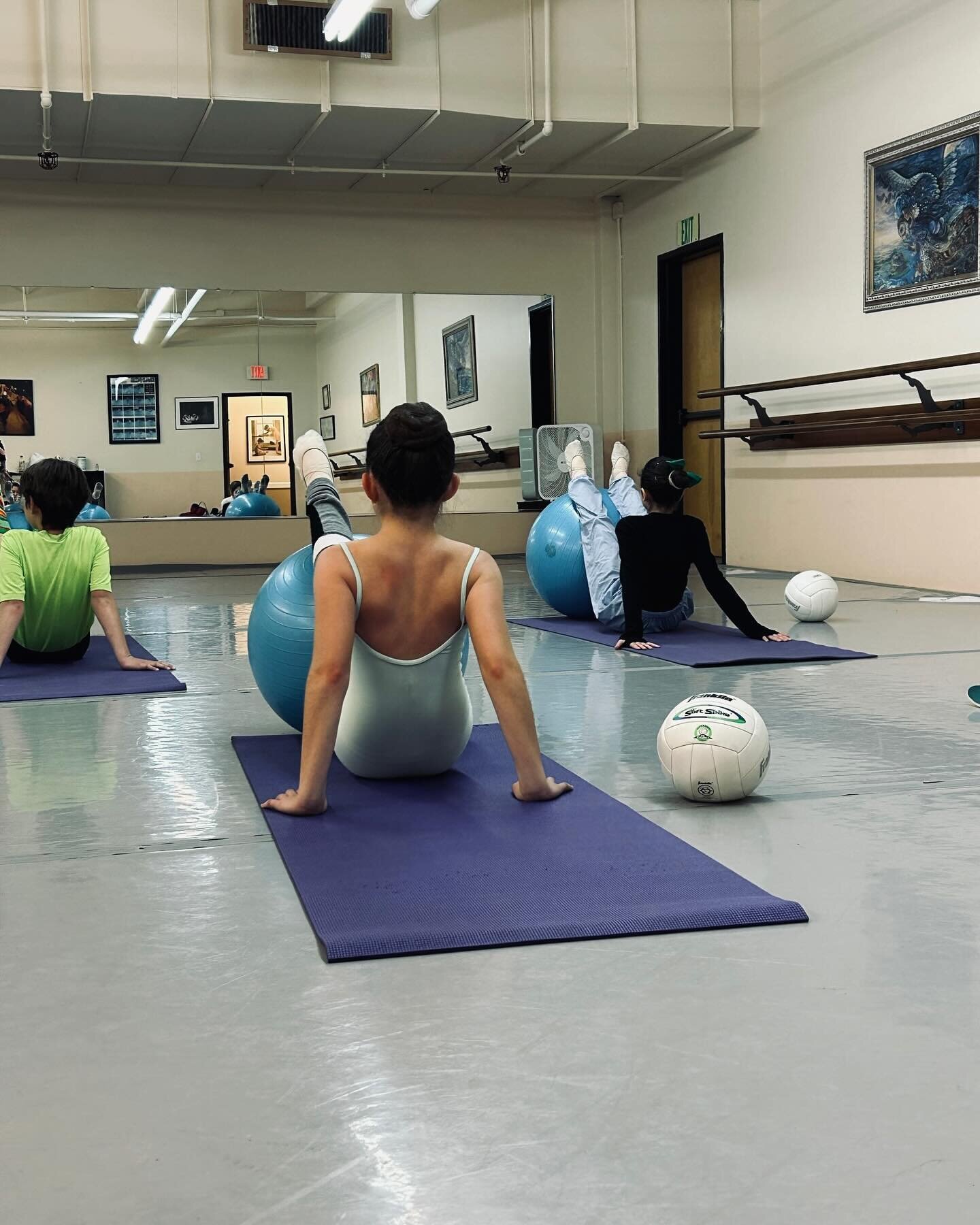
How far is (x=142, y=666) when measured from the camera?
535 cm

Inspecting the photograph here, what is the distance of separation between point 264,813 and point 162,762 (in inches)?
29.9

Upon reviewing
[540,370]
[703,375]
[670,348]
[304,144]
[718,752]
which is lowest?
[718,752]

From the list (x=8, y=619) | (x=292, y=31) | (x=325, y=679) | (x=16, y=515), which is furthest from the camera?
(x=16, y=515)

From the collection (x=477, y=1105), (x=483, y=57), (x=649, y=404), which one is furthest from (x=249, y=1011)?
(x=649, y=404)

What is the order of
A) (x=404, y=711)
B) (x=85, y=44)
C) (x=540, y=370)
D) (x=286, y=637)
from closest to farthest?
(x=404, y=711), (x=286, y=637), (x=85, y=44), (x=540, y=370)

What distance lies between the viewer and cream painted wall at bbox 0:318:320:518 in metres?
11.8

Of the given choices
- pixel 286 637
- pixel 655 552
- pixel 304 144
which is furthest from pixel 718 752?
pixel 304 144

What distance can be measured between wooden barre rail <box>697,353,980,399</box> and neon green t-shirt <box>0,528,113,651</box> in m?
5.31

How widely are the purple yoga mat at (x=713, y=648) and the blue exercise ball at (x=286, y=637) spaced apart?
1.93m

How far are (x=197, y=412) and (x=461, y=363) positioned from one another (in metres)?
2.61

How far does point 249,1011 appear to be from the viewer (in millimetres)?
1923

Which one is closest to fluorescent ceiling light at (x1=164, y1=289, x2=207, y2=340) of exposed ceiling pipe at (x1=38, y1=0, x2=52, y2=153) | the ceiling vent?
exposed ceiling pipe at (x1=38, y1=0, x2=52, y2=153)

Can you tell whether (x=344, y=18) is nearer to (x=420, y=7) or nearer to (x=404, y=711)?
(x=420, y=7)

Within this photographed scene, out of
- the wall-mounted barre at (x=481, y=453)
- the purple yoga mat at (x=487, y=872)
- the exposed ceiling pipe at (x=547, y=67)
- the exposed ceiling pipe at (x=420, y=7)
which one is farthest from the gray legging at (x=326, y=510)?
the wall-mounted barre at (x=481, y=453)
